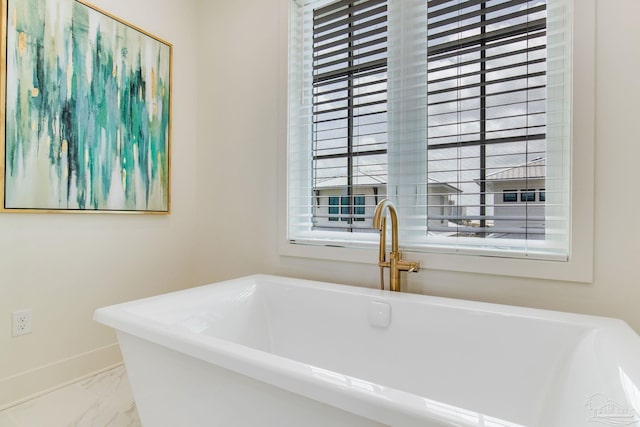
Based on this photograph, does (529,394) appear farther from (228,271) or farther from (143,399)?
(228,271)

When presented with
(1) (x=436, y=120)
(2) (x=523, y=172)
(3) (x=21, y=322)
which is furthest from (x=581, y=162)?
(3) (x=21, y=322)

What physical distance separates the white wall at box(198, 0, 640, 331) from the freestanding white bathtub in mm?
184

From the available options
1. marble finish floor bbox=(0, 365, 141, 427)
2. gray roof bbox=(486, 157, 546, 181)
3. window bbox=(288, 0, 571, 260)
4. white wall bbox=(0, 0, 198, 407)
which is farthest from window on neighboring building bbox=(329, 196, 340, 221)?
marble finish floor bbox=(0, 365, 141, 427)

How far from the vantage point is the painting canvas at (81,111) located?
164 cm

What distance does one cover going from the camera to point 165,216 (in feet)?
7.66

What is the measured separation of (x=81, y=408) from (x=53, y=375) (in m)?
0.30

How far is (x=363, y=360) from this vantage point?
4.92 ft

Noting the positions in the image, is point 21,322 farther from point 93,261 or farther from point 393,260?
point 393,260

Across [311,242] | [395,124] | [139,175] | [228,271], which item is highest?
[395,124]

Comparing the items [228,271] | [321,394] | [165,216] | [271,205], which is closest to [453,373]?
[321,394]

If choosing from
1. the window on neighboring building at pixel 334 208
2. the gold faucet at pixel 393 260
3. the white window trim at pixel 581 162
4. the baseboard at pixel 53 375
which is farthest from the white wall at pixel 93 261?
the white window trim at pixel 581 162

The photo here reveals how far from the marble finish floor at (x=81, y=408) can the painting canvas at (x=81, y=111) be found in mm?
933

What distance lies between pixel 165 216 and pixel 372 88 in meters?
1.55

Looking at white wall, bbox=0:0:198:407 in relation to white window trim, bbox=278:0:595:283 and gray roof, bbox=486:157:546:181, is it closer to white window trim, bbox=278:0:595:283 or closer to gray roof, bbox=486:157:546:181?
gray roof, bbox=486:157:546:181
